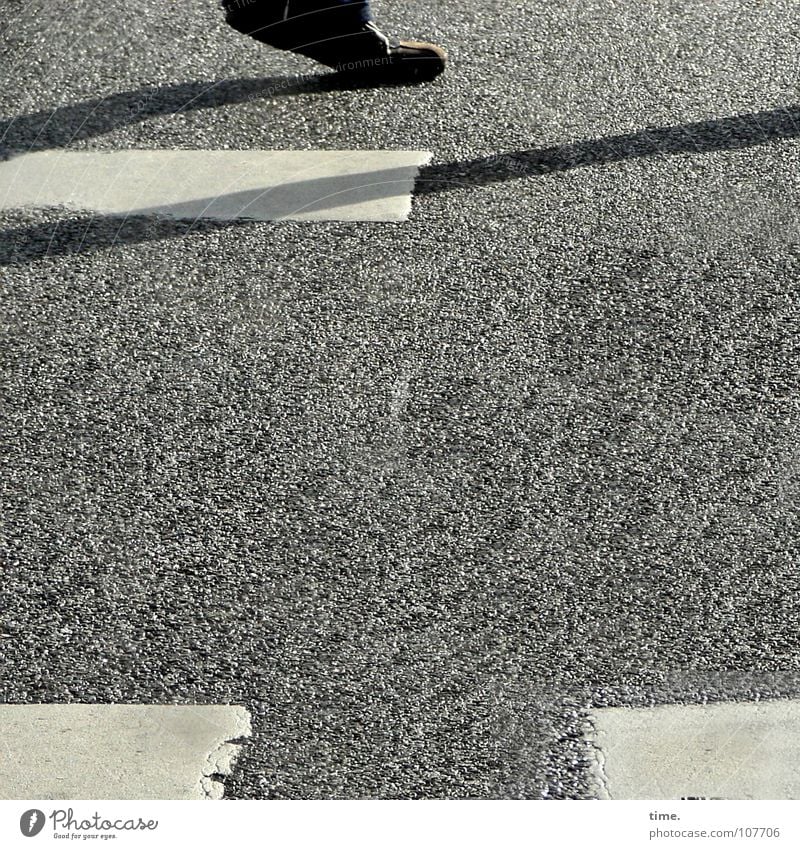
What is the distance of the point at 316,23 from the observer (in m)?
4.20

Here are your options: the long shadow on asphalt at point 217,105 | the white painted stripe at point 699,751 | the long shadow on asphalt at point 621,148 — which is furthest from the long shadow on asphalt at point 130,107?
the white painted stripe at point 699,751

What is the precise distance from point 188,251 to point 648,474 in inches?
63.0

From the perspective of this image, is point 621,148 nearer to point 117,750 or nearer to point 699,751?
point 699,751

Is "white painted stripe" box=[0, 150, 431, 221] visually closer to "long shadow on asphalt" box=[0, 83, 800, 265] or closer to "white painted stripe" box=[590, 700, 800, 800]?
"long shadow on asphalt" box=[0, 83, 800, 265]

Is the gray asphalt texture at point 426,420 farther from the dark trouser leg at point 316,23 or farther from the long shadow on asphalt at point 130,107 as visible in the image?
the dark trouser leg at point 316,23

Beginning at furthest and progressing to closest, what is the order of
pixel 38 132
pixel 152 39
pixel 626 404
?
pixel 152 39
pixel 38 132
pixel 626 404

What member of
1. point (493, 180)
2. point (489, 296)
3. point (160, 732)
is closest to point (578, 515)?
point (489, 296)

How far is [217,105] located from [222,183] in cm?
54

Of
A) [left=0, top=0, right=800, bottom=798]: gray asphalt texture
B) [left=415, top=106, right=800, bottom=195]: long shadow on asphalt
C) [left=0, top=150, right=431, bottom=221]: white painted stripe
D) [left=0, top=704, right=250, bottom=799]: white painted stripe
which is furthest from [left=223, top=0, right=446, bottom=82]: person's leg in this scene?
[left=0, top=704, right=250, bottom=799]: white painted stripe

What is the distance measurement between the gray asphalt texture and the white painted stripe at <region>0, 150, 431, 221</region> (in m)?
0.08

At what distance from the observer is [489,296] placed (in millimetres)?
3361

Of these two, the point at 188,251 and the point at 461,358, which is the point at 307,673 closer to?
the point at 461,358

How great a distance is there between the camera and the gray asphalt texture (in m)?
2.43

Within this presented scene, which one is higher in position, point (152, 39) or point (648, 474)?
point (152, 39)
